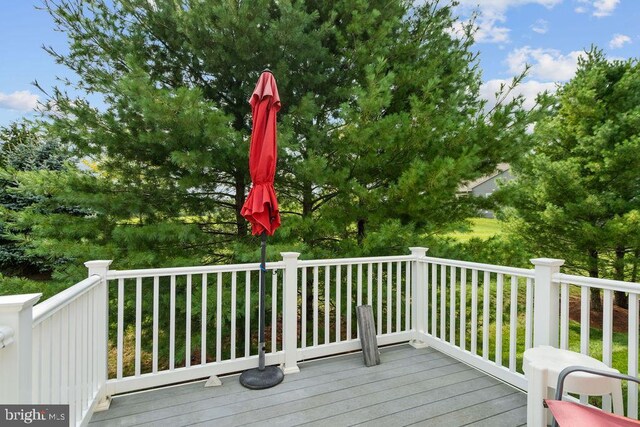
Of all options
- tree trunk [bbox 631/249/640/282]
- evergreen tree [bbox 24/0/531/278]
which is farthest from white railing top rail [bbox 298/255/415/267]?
tree trunk [bbox 631/249/640/282]

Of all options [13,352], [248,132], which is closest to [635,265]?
[248,132]

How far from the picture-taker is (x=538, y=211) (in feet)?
29.1

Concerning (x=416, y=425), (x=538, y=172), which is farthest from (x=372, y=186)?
(x=538, y=172)

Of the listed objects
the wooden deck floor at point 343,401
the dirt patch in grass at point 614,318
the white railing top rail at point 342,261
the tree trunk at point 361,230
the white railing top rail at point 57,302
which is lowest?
the dirt patch in grass at point 614,318

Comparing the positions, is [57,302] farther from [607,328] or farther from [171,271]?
[607,328]

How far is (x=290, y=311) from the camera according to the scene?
3248 millimetres

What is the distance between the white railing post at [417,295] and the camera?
3932 millimetres

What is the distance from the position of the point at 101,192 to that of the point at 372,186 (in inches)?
164

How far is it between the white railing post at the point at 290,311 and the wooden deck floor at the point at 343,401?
161mm

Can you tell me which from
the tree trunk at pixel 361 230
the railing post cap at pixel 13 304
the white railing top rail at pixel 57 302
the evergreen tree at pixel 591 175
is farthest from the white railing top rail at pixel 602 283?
the evergreen tree at pixel 591 175

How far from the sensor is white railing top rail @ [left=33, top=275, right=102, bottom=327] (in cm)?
152

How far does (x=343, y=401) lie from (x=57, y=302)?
6.92ft

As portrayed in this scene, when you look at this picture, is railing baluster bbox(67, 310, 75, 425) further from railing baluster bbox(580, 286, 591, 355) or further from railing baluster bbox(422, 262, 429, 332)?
railing baluster bbox(580, 286, 591, 355)

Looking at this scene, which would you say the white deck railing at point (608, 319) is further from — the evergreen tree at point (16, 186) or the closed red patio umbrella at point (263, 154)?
the evergreen tree at point (16, 186)
